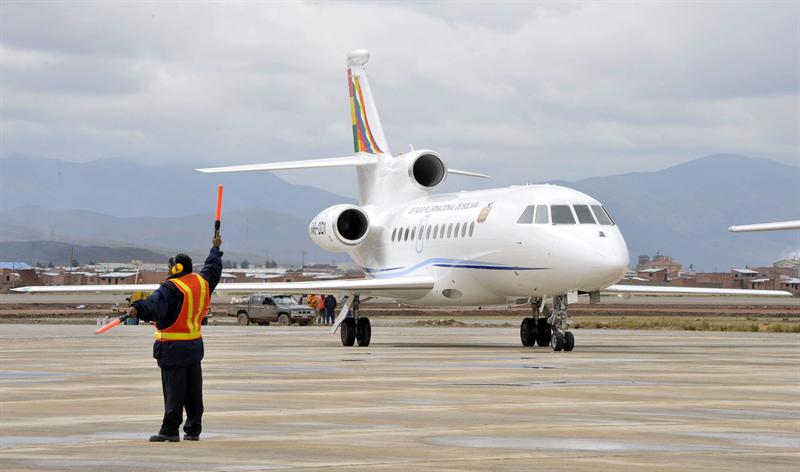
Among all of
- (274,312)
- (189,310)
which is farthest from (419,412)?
(274,312)

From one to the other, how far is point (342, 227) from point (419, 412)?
23348mm

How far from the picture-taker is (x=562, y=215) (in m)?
30.4

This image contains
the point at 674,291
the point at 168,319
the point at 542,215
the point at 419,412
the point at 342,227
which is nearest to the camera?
the point at 168,319

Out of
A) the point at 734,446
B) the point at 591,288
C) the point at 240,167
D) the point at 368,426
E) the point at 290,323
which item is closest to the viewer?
the point at 734,446

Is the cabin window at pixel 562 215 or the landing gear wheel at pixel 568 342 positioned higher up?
the cabin window at pixel 562 215

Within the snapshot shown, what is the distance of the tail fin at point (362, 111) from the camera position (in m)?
42.6

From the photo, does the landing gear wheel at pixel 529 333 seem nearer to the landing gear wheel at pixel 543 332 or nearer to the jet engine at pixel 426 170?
the landing gear wheel at pixel 543 332

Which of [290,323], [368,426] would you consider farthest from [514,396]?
[290,323]

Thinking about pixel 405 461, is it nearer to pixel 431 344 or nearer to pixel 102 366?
pixel 102 366

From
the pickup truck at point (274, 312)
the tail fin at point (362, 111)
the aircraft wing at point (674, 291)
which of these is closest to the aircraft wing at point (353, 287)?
the aircraft wing at point (674, 291)

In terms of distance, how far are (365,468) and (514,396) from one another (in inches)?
277

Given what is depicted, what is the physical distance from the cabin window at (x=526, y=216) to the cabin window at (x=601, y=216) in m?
1.30

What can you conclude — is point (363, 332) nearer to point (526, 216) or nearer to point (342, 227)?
point (342, 227)

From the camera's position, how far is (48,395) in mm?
17688
